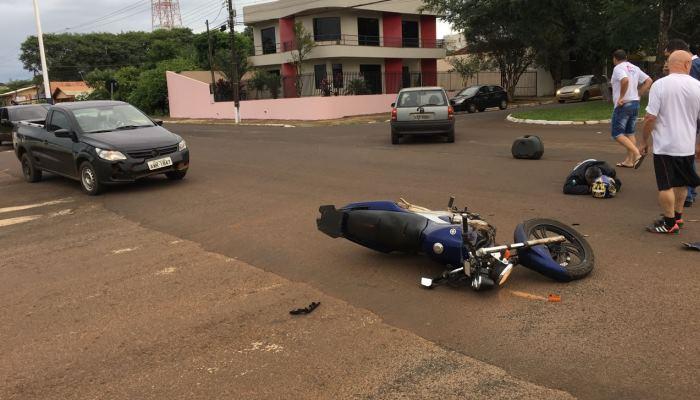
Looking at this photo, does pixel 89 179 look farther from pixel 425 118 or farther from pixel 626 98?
pixel 626 98

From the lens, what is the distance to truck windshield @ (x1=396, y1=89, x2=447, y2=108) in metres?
15.7

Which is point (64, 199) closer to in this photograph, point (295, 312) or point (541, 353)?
point (295, 312)

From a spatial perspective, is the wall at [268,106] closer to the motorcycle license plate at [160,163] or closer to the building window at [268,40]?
the building window at [268,40]

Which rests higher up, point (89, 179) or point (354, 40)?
point (354, 40)

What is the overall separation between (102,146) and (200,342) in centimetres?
659

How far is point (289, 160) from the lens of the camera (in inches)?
524

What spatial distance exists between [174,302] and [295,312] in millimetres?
1082

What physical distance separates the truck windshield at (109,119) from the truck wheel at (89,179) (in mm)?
686

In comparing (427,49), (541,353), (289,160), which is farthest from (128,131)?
(427,49)

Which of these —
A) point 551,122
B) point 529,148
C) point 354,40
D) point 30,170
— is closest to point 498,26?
point 354,40

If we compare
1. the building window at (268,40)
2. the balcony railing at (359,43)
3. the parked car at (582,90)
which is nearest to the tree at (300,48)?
the balcony railing at (359,43)

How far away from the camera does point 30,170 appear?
1195 cm

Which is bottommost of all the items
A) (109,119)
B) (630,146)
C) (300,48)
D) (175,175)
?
(175,175)

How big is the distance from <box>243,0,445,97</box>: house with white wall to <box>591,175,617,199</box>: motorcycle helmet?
95.8 feet
